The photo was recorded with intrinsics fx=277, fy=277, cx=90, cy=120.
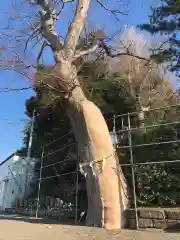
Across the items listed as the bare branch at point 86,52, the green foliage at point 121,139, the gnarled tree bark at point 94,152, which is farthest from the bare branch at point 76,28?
the green foliage at point 121,139

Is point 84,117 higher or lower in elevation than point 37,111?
lower

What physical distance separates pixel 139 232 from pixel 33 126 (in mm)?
10364

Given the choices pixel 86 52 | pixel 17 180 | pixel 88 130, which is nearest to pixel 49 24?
pixel 86 52

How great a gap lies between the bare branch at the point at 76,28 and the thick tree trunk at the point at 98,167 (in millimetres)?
1199

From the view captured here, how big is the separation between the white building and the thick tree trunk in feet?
24.7

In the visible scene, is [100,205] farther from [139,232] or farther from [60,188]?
[60,188]

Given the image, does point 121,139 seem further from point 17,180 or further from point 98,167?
point 17,180

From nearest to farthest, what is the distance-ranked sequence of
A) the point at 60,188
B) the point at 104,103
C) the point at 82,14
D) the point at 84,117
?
the point at 84,117 → the point at 82,14 → the point at 60,188 → the point at 104,103

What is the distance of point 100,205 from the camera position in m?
6.04

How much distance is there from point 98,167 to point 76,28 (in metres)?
4.14

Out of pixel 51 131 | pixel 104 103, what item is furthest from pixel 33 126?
pixel 104 103

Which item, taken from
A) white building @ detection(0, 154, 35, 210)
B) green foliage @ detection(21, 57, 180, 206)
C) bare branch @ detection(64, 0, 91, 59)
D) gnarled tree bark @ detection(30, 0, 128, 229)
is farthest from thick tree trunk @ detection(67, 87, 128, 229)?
white building @ detection(0, 154, 35, 210)

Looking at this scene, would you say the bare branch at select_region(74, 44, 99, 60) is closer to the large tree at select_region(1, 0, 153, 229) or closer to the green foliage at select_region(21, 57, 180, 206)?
the large tree at select_region(1, 0, 153, 229)

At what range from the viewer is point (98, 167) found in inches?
249
